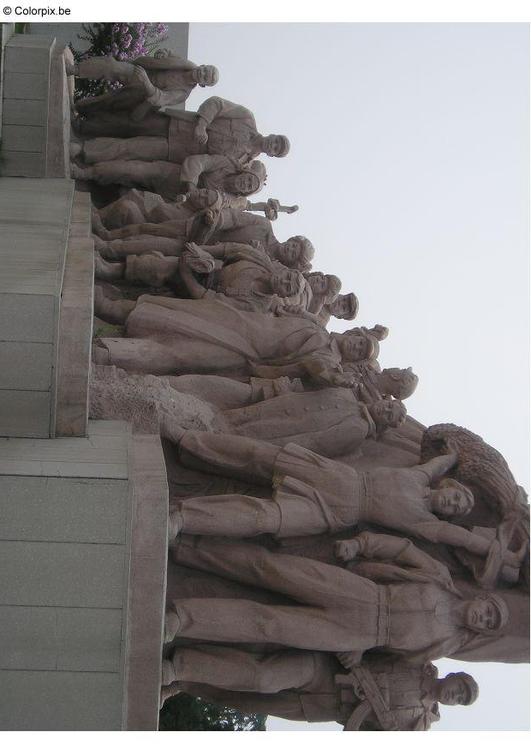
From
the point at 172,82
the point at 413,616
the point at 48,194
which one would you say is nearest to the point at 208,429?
the point at 413,616

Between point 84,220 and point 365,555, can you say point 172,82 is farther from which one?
point 365,555

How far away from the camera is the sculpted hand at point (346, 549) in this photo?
207 inches

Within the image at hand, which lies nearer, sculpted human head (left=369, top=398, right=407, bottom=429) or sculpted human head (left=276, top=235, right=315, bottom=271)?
sculpted human head (left=369, top=398, right=407, bottom=429)

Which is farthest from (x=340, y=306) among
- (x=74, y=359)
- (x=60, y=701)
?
(x=60, y=701)

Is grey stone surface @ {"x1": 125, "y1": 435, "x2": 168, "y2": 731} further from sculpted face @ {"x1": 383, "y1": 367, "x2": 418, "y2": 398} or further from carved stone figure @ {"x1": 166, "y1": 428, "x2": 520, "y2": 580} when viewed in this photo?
sculpted face @ {"x1": 383, "y1": 367, "x2": 418, "y2": 398}

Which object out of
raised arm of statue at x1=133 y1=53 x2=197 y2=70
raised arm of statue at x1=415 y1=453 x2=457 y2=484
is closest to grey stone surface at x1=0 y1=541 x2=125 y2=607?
raised arm of statue at x1=415 y1=453 x2=457 y2=484

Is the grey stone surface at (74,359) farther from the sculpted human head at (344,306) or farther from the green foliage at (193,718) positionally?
the green foliage at (193,718)

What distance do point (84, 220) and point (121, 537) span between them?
13.0ft

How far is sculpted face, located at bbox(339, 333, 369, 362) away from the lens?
23.6 ft

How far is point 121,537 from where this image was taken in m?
4.35

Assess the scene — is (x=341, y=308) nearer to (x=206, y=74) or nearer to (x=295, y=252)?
(x=295, y=252)

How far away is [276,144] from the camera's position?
30.8 ft

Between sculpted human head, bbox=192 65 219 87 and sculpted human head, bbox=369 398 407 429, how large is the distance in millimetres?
4785

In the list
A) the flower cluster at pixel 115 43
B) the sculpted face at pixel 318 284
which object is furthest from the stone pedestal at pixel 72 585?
the flower cluster at pixel 115 43
